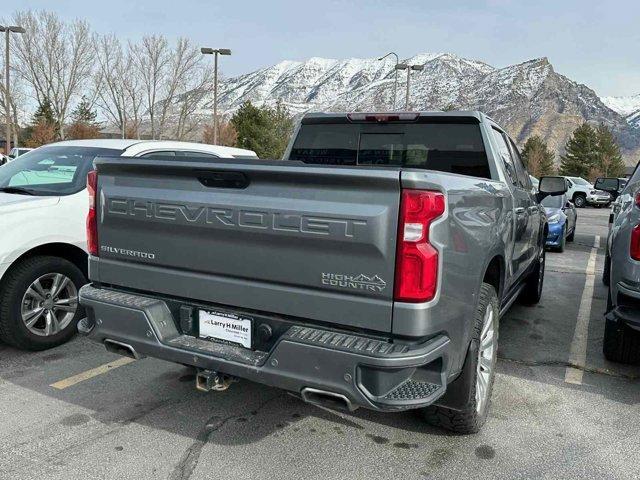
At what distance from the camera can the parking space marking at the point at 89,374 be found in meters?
4.01

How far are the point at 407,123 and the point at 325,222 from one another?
2.01 metres

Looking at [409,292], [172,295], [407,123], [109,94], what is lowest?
[172,295]

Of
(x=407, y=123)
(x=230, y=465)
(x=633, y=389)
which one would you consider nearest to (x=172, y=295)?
(x=230, y=465)

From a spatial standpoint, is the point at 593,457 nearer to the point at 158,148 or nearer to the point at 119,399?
the point at 119,399

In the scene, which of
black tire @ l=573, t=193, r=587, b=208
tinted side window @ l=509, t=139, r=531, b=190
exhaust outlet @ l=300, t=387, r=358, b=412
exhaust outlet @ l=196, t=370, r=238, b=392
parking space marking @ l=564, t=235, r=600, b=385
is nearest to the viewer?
exhaust outlet @ l=300, t=387, r=358, b=412

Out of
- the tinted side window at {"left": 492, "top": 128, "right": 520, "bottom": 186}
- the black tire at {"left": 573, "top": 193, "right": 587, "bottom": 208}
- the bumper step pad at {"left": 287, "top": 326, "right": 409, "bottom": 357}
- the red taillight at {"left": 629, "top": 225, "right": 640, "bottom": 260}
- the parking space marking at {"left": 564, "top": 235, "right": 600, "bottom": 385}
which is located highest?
the tinted side window at {"left": 492, "top": 128, "right": 520, "bottom": 186}

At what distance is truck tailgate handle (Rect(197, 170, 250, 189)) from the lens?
277 cm

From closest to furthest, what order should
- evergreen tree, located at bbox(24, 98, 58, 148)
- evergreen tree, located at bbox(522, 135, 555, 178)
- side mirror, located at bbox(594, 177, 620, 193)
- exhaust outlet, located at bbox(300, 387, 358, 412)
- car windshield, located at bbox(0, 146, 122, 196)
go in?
exhaust outlet, located at bbox(300, 387, 358, 412)
car windshield, located at bbox(0, 146, 122, 196)
side mirror, located at bbox(594, 177, 620, 193)
evergreen tree, located at bbox(24, 98, 58, 148)
evergreen tree, located at bbox(522, 135, 555, 178)

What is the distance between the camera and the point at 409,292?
2.46 meters

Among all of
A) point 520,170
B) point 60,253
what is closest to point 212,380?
point 60,253

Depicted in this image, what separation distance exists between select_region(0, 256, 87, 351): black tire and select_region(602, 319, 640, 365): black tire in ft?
13.9

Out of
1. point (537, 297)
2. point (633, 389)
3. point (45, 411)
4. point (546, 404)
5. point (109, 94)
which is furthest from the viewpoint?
point (109, 94)

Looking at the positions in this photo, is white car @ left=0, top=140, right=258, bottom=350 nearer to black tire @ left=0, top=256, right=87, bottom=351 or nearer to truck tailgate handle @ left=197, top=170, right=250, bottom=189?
black tire @ left=0, top=256, right=87, bottom=351

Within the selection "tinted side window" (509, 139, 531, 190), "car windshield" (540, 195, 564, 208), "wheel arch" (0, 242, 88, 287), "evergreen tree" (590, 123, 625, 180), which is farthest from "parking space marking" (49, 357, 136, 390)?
"evergreen tree" (590, 123, 625, 180)
